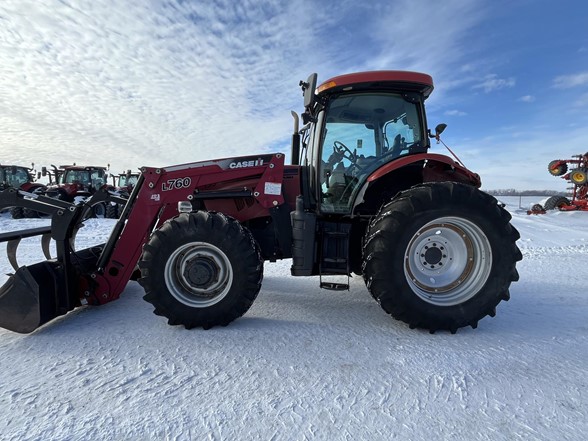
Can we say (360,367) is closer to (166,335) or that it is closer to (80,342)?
(166,335)

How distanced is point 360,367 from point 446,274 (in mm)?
1289

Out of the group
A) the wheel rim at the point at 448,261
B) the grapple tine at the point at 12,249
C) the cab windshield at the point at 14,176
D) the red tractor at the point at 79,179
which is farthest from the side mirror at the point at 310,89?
A: the cab windshield at the point at 14,176

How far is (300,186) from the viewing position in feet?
11.8

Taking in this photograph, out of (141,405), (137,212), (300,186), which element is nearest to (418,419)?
(141,405)

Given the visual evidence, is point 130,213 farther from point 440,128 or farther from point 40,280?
point 440,128

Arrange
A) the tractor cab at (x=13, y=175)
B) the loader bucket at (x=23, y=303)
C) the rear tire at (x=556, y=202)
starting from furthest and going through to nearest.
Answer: the rear tire at (x=556, y=202) < the tractor cab at (x=13, y=175) < the loader bucket at (x=23, y=303)

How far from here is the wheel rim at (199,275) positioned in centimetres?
295

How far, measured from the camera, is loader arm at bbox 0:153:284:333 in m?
2.98

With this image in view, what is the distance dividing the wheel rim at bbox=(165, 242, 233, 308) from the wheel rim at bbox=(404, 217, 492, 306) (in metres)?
1.55

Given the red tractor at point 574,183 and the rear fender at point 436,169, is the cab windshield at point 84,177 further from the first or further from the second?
the red tractor at point 574,183

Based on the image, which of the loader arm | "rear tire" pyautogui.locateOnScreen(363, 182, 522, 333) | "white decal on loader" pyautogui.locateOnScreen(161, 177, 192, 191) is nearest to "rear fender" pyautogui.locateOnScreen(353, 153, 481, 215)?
"rear tire" pyautogui.locateOnScreen(363, 182, 522, 333)

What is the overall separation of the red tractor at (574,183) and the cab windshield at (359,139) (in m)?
16.1

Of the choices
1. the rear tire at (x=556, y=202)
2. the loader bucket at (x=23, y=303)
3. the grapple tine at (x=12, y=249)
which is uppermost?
the rear tire at (x=556, y=202)

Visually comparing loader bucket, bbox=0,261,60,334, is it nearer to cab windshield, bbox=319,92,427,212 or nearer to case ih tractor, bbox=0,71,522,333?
case ih tractor, bbox=0,71,522,333
